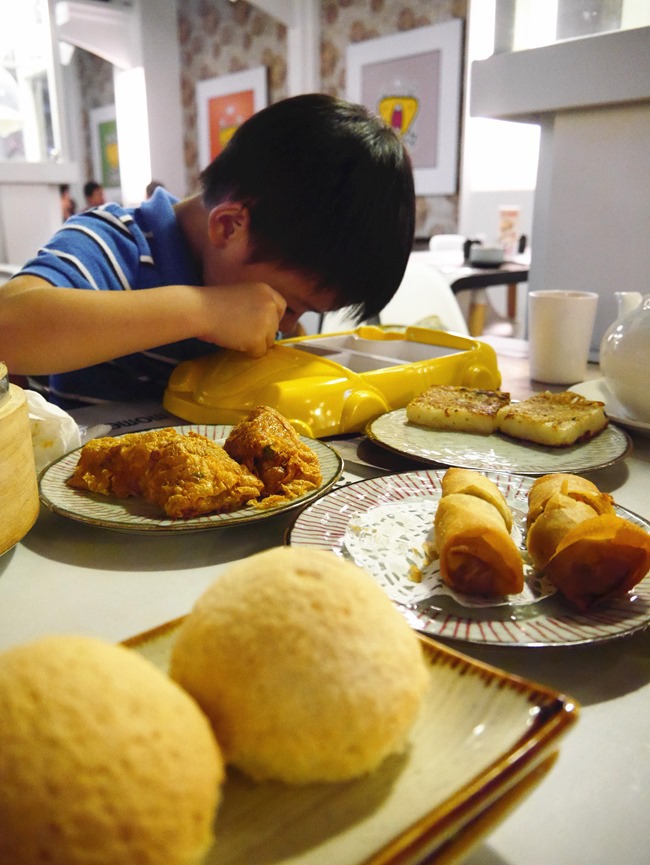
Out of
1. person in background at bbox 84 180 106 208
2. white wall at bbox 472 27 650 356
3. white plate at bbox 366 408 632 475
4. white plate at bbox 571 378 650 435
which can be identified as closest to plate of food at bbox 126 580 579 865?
white plate at bbox 366 408 632 475

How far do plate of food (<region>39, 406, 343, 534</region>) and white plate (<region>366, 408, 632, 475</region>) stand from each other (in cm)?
13

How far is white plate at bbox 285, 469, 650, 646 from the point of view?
407 mm

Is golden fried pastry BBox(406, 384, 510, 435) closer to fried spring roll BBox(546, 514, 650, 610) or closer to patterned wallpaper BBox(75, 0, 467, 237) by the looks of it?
fried spring roll BBox(546, 514, 650, 610)

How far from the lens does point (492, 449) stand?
80 cm

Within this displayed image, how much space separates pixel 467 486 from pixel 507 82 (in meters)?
1.27

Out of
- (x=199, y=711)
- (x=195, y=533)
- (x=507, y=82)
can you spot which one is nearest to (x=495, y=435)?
(x=195, y=533)

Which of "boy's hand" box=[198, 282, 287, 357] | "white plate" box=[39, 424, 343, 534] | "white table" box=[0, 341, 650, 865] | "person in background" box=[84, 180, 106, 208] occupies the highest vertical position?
"person in background" box=[84, 180, 106, 208]

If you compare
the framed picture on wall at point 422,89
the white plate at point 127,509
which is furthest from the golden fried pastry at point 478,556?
the framed picture on wall at point 422,89

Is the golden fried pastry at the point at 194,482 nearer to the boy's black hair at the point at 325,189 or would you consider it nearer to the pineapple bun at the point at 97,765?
the pineapple bun at the point at 97,765

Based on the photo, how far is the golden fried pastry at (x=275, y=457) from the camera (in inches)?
24.5

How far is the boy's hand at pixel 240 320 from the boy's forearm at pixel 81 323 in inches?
0.9

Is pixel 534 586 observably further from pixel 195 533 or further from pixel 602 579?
pixel 195 533

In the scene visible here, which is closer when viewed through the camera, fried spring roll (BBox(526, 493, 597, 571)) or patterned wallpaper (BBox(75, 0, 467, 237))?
fried spring roll (BBox(526, 493, 597, 571))

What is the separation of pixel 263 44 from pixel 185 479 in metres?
5.10
